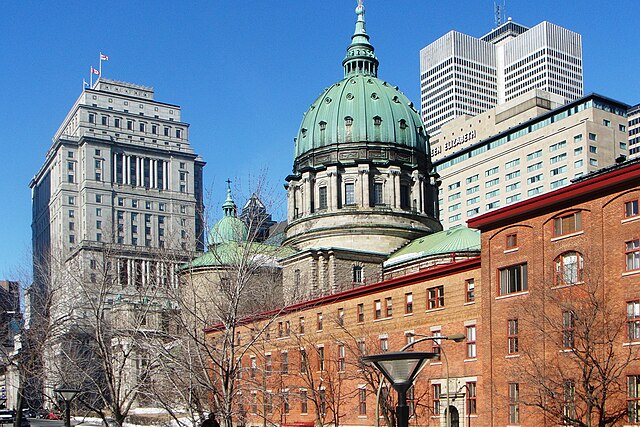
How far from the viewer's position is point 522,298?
5447cm

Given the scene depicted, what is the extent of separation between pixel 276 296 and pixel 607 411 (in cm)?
4822

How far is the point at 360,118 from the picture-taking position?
388ft

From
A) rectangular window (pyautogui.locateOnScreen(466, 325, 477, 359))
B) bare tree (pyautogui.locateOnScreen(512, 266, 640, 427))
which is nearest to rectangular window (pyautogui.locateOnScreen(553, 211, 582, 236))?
bare tree (pyautogui.locateOnScreen(512, 266, 640, 427))

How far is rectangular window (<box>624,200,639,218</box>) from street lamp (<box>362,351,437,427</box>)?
95.1 ft

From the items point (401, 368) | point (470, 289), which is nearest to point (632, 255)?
point (470, 289)

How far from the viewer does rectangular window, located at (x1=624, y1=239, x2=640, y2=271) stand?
→ 1900 inches

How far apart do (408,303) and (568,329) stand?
17.8 m

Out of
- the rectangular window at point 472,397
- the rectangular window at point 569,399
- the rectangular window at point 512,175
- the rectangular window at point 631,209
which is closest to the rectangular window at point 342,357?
the rectangular window at point 472,397

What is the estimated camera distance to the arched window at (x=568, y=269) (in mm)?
51062

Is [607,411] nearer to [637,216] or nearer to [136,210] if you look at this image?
[637,216]

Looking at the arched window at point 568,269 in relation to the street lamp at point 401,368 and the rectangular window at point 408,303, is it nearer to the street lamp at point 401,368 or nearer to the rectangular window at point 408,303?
the rectangular window at point 408,303

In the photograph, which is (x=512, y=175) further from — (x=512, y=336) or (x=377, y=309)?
(x=512, y=336)

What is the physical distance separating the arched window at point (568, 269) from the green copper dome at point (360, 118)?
65.8 m

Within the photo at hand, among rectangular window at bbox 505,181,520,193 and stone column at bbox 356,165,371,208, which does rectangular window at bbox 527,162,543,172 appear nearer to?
rectangular window at bbox 505,181,520,193
